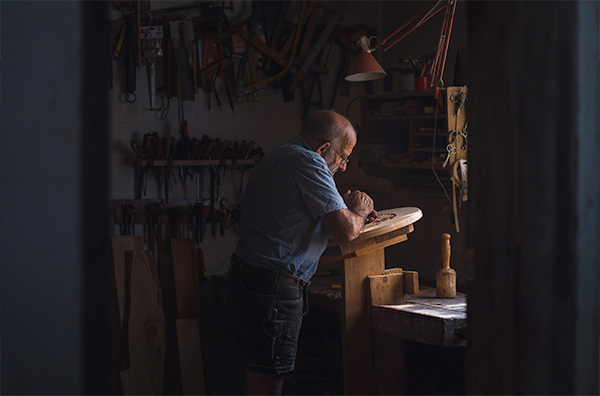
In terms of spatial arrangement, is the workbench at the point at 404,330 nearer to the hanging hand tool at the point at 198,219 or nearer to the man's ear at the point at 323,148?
the man's ear at the point at 323,148

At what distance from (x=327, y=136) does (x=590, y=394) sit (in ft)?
6.39

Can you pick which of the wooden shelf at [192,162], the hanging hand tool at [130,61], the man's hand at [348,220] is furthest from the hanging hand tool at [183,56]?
the man's hand at [348,220]

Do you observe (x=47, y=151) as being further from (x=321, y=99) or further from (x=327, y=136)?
(x=321, y=99)

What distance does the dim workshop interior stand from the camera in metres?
0.75

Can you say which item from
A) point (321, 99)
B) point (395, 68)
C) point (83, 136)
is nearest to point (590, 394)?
point (83, 136)

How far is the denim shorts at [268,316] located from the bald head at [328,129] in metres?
0.68

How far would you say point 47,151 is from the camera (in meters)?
0.75

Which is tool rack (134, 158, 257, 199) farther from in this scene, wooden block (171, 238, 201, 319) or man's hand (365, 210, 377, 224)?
man's hand (365, 210, 377, 224)

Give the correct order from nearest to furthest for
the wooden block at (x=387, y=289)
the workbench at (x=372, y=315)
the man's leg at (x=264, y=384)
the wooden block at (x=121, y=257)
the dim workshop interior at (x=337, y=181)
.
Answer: the dim workshop interior at (x=337, y=181) → the man's leg at (x=264, y=384) → the workbench at (x=372, y=315) → the wooden block at (x=387, y=289) → the wooden block at (x=121, y=257)

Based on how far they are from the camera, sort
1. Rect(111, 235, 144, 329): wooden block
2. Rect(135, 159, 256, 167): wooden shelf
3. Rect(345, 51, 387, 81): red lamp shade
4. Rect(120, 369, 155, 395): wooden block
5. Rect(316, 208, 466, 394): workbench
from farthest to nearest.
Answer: Rect(135, 159, 256, 167): wooden shelf → Rect(111, 235, 144, 329): wooden block → Rect(120, 369, 155, 395): wooden block → Rect(345, 51, 387, 81): red lamp shade → Rect(316, 208, 466, 394): workbench

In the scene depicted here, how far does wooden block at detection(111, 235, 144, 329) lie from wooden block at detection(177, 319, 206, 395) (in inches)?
15.7

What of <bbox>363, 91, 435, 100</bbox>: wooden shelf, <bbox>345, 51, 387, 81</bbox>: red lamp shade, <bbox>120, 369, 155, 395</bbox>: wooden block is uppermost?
<bbox>345, 51, 387, 81</bbox>: red lamp shade

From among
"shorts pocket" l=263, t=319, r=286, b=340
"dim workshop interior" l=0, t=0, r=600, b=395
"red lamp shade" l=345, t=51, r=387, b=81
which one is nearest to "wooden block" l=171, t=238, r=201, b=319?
"dim workshop interior" l=0, t=0, r=600, b=395

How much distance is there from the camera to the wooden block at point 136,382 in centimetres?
365
